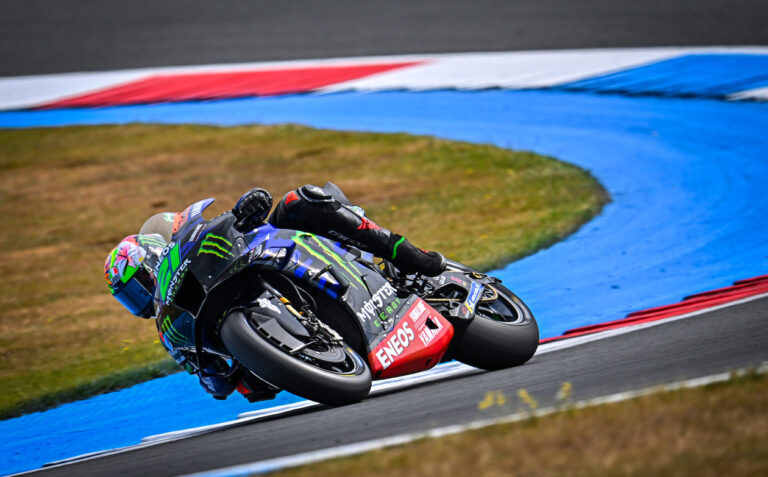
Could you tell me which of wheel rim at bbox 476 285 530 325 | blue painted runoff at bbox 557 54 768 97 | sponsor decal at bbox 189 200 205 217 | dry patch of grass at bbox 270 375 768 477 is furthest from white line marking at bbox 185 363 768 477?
blue painted runoff at bbox 557 54 768 97

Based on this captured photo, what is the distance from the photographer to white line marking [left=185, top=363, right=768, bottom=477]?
3.94 meters

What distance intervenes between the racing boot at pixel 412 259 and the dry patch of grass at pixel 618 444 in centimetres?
177

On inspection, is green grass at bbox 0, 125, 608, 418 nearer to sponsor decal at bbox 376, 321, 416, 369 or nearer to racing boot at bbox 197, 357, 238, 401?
racing boot at bbox 197, 357, 238, 401

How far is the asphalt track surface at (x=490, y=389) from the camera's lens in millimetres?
4344

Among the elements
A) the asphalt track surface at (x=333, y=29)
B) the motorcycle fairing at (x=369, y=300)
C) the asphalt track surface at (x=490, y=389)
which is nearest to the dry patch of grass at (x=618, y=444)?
the asphalt track surface at (x=490, y=389)

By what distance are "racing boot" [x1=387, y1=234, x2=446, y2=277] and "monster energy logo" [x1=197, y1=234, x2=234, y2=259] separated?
985 millimetres

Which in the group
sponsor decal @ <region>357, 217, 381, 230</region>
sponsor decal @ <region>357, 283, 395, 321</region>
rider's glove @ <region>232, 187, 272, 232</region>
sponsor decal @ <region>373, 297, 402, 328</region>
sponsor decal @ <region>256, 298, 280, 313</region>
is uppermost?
rider's glove @ <region>232, 187, 272, 232</region>

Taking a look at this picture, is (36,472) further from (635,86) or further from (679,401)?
(635,86)

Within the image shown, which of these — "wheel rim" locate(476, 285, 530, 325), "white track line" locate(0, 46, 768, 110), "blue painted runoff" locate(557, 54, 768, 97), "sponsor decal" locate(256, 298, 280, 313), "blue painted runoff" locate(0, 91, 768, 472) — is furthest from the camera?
"white track line" locate(0, 46, 768, 110)

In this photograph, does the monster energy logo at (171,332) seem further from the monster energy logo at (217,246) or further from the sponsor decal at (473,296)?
the sponsor decal at (473,296)

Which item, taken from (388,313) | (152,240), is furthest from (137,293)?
(388,313)

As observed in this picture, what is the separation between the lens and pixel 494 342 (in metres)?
5.45

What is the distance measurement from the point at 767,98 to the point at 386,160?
5666 millimetres

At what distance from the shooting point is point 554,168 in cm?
1188
